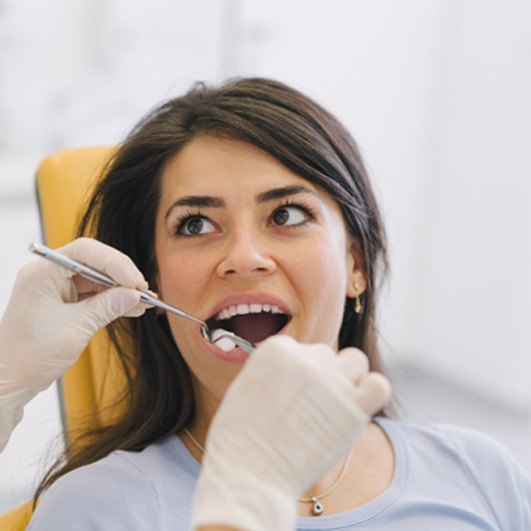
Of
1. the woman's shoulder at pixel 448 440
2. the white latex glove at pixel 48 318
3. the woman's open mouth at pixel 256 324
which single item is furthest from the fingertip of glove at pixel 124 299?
the woman's shoulder at pixel 448 440

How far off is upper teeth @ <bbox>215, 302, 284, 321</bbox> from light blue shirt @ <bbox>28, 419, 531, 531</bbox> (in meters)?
0.23

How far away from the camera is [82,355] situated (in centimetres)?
158

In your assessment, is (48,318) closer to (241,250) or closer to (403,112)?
(241,250)

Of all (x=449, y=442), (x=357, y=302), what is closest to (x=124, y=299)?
(x=357, y=302)

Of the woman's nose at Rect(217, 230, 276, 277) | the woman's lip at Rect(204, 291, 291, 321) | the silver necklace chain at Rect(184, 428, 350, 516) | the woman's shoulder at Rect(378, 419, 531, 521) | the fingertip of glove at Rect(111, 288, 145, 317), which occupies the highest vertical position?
the woman's nose at Rect(217, 230, 276, 277)

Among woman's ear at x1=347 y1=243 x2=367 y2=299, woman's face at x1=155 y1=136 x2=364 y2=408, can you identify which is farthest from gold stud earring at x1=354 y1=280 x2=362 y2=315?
woman's face at x1=155 y1=136 x2=364 y2=408

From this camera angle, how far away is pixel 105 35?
9.39 feet

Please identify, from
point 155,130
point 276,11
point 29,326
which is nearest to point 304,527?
point 29,326

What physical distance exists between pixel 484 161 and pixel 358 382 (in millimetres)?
2851

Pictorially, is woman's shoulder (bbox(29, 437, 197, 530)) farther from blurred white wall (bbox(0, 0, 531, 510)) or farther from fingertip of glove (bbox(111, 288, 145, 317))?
blurred white wall (bbox(0, 0, 531, 510))

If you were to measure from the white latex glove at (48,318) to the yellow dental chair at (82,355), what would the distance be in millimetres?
350

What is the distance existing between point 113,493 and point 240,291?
33 centimetres

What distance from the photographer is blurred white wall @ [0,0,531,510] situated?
272cm

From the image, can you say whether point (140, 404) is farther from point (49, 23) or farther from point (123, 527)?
point (49, 23)
